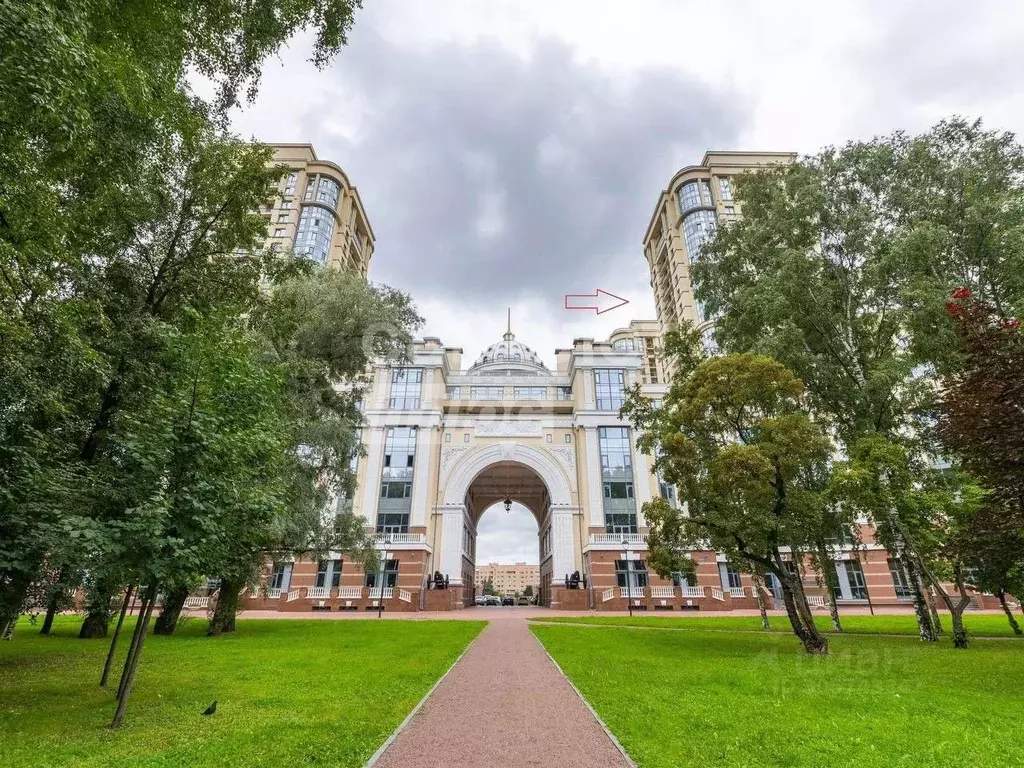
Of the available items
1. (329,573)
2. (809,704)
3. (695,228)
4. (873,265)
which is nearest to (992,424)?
(809,704)

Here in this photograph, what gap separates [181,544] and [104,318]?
622cm

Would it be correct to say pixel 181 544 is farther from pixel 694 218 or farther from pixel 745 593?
pixel 694 218

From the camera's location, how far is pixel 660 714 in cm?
723

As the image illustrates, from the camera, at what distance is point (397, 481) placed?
42.9 m

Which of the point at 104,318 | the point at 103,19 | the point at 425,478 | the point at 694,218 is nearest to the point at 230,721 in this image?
the point at 104,318

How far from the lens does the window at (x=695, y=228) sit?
56.4 meters

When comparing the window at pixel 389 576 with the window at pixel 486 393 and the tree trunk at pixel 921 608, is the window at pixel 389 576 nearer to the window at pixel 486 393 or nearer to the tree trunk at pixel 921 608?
the window at pixel 486 393

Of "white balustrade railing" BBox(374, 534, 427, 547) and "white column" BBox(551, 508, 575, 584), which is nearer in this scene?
"white balustrade railing" BBox(374, 534, 427, 547)

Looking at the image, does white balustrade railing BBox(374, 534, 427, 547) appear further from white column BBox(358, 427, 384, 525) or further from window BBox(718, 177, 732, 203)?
window BBox(718, 177, 732, 203)

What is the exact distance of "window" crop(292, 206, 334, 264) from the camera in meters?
55.3

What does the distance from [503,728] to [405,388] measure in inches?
1593

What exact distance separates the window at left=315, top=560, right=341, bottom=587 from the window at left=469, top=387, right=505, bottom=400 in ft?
59.8

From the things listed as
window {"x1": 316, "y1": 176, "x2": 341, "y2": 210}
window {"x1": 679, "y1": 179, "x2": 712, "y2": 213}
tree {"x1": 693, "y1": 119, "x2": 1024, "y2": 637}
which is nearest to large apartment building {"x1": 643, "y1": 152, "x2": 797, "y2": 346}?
window {"x1": 679, "y1": 179, "x2": 712, "y2": 213}

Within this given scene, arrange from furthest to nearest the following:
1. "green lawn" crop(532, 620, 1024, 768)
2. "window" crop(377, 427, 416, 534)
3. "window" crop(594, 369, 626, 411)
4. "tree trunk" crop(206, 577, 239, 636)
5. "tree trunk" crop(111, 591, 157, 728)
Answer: "window" crop(594, 369, 626, 411) → "window" crop(377, 427, 416, 534) → "tree trunk" crop(206, 577, 239, 636) → "tree trunk" crop(111, 591, 157, 728) → "green lawn" crop(532, 620, 1024, 768)
